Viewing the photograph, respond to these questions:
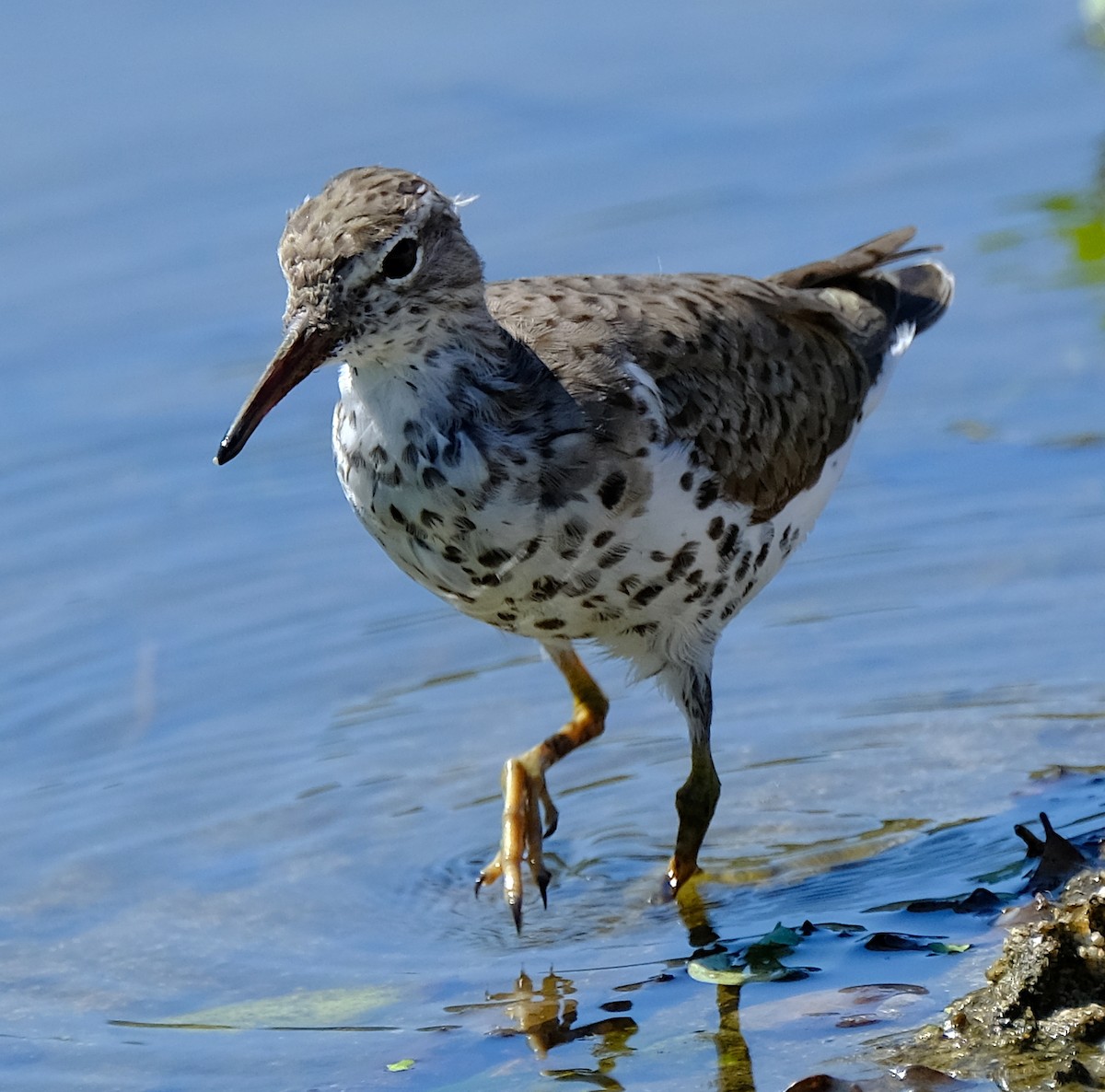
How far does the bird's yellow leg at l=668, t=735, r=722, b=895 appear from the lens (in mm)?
7695

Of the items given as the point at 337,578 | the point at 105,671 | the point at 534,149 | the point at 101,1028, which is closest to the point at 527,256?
the point at 534,149

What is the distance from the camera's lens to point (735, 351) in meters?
7.87

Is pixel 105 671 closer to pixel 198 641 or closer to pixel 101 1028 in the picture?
pixel 198 641

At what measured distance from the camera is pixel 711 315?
7844 millimetres

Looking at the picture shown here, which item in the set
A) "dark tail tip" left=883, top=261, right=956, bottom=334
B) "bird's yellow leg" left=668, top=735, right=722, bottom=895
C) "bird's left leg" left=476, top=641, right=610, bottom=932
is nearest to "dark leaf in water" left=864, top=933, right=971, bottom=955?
"bird's yellow leg" left=668, top=735, right=722, bottom=895

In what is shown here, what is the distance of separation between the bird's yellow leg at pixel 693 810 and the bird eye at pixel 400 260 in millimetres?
2274

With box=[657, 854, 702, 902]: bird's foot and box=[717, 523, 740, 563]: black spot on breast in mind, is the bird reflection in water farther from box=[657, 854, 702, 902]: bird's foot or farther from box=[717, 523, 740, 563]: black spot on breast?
box=[717, 523, 740, 563]: black spot on breast

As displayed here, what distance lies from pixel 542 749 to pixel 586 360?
1.65 metres

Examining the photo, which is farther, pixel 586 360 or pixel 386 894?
pixel 386 894

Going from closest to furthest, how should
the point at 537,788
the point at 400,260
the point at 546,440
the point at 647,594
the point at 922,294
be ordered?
the point at 400,260
the point at 546,440
the point at 647,594
the point at 537,788
the point at 922,294

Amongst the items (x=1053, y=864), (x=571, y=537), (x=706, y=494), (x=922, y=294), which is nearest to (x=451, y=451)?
(x=571, y=537)

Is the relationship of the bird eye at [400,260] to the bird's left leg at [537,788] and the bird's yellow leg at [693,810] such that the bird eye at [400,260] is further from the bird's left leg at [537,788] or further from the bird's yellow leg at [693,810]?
the bird's yellow leg at [693,810]

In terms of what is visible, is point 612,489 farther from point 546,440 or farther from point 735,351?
point 735,351

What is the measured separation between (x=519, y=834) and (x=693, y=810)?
670 mm
